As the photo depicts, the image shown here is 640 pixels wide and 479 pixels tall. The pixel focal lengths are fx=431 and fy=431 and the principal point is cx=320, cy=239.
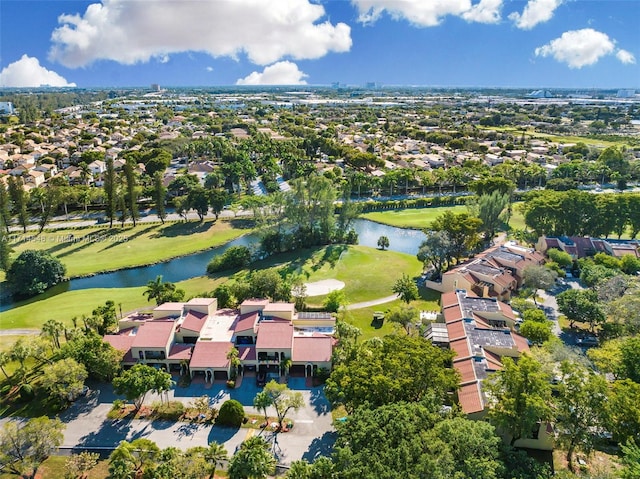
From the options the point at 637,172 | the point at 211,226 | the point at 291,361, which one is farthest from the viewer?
the point at 637,172

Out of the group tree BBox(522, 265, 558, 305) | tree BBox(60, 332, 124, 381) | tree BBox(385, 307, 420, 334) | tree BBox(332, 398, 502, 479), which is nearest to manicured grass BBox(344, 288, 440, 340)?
tree BBox(385, 307, 420, 334)

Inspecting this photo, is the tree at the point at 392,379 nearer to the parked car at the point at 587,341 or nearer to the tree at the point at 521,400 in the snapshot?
the tree at the point at 521,400

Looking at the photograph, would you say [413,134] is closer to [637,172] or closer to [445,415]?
[637,172]

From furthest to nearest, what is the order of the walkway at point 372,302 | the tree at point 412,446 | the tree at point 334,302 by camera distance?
1. the walkway at point 372,302
2. the tree at point 334,302
3. the tree at point 412,446

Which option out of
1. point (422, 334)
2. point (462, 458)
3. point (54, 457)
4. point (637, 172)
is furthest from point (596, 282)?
point (637, 172)

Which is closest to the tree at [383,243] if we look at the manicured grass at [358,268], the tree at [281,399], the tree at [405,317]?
the manicured grass at [358,268]

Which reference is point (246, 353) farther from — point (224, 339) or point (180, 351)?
point (180, 351)
